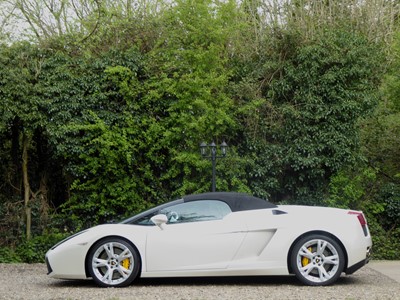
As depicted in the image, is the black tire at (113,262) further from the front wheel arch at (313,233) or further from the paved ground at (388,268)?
the paved ground at (388,268)

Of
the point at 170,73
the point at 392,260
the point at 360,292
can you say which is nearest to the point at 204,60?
the point at 170,73

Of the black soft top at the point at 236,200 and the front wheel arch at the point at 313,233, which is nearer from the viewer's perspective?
the front wheel arch at the point at 313,233

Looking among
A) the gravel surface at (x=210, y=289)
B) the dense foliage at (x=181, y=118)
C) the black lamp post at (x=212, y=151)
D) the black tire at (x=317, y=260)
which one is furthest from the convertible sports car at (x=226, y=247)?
the dense foliage at (x=181, y=118)

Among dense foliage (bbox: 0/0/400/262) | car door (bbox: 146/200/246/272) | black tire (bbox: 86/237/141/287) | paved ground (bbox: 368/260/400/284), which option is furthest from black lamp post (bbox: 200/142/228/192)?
black tire (bbox: 86/237/141/287)

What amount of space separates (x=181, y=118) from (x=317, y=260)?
6584mm

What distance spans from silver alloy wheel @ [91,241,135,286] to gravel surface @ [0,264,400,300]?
183 mm

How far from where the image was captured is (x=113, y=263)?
930cm

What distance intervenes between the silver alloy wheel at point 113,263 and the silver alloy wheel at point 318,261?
2261 millimetres

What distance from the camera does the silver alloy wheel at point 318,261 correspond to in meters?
9.09

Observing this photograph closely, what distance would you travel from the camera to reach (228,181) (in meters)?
15.4

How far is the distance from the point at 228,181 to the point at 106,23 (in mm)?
4909

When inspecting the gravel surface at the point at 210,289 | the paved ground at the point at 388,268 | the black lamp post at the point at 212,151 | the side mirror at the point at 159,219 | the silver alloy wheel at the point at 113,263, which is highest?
the black lamp post at the point at 212,151

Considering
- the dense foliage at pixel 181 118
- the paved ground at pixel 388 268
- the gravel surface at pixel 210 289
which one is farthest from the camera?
the dense foliage at pixel 181 118

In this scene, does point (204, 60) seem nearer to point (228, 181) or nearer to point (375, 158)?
point (228, 181)
